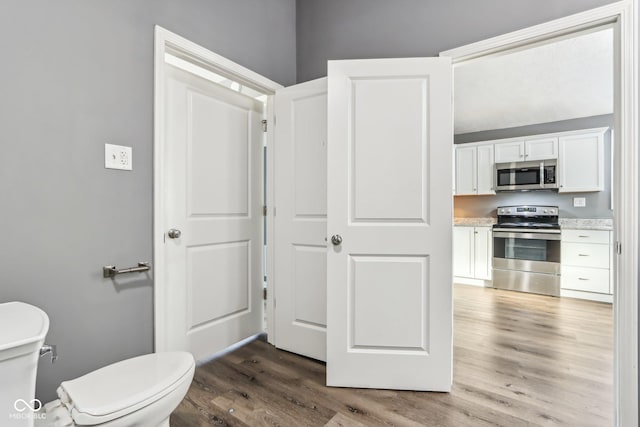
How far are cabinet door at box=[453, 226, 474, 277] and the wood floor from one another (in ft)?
6.70

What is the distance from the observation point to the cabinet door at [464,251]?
4855 mm

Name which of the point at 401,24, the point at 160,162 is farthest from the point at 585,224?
the point at 160,162

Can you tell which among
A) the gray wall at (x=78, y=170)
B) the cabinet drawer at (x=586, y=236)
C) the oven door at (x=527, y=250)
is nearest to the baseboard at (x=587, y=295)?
the oven door at (x=527, y=250)

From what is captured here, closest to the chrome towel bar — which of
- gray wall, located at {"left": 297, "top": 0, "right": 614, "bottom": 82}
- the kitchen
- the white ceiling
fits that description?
gray wall, located at {"left": 297, "top": 0, "right": 614, "bottom": 82}

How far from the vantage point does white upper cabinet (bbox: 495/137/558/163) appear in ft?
14.7

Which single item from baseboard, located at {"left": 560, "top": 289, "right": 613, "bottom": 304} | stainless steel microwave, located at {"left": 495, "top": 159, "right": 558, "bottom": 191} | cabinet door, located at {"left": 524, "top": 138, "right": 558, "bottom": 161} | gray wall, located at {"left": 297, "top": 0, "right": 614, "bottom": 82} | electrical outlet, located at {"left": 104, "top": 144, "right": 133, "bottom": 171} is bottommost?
baseboard, located at {"left": 560, "top": 289, "right": 613, "bottom": 304}

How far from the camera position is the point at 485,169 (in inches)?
197

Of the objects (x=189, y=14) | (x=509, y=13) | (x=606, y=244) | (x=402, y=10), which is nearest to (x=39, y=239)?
(x=189, y=14)

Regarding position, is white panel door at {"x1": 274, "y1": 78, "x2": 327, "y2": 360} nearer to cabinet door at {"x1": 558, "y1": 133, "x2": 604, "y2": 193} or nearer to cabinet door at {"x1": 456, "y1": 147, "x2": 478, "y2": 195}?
cabinet door at {"x1": 456, "y1": 147, "x2": 478, "y2": 195}

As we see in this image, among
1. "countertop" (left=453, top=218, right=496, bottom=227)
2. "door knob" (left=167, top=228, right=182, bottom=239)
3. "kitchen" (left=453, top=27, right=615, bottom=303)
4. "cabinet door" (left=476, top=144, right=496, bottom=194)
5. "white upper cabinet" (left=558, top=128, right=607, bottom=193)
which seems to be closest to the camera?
"door knob" (left=167, top=228, right=182, bottom=239)

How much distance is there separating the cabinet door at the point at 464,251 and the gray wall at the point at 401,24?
349cm

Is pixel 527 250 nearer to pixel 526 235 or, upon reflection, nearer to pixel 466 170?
pixel 526 235

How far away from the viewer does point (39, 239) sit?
1.34 meters

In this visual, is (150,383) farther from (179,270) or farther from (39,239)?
(179,270)
